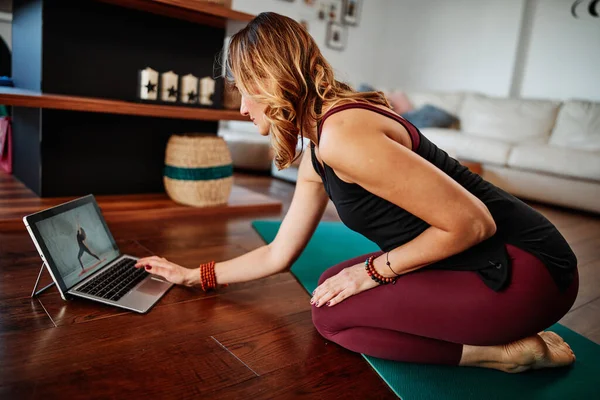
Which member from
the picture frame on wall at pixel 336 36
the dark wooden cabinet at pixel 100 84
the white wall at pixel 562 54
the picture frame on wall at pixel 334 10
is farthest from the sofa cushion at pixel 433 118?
the dark wooden cabinet at pixel 100 84

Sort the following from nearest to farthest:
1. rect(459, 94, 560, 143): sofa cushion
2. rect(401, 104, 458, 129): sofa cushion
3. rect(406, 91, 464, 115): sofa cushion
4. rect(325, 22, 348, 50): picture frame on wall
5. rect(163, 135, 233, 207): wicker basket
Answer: rect(163, 135, 233, 207): wicker basket → rect(459, 94, 560, 143): sofa cushion → rect(401, 104, 458, 129): sofa cushion → rect(406, 91, 464, 115): sofa cushion → rect(325, 22, 348, 50): picture frame on wall

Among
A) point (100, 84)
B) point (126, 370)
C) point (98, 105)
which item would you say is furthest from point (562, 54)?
point (126, 370)

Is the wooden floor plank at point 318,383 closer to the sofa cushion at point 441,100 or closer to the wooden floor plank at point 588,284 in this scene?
the wooden floor plank at point 588,284

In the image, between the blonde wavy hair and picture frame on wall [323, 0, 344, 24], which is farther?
picture frame on wall [323, 0, 344, 24]

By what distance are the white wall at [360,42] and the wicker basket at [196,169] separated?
341 cm

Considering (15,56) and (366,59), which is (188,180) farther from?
(366,59)

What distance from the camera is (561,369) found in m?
1.15

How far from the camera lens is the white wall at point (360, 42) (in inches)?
215

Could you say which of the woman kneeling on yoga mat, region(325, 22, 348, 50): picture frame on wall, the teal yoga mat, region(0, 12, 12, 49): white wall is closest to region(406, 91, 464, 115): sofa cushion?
region(325, 22, 348, 50): picture frame on wall

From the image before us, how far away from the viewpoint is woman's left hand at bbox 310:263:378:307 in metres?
1.09

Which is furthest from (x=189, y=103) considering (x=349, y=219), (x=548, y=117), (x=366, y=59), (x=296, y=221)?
→ (x=366, y=59)

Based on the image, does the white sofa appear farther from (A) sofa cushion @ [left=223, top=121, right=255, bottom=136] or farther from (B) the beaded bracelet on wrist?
(B) the beaded bracelet on wrist

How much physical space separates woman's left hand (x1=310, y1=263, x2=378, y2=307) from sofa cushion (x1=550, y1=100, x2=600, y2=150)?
Answer: 336 cm

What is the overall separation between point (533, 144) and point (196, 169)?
9.09ft
